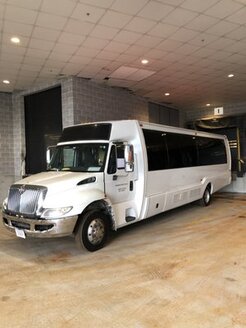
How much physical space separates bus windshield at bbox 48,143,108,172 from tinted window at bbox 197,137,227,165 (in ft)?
13.3

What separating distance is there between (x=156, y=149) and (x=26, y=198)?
114 inches

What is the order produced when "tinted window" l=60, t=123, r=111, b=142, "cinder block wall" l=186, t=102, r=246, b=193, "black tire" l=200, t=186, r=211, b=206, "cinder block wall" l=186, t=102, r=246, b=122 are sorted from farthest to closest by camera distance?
1. "cinder block wall" l=186, t=102, r=246, b=122
2. "cinder block wall" l=186, t=102, r=246, b=193
3. "black tire" l=200, t=186, r=211, b=206
4. "tinted window" l=60, t=123, r=111, b=142

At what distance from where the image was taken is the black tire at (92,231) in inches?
179

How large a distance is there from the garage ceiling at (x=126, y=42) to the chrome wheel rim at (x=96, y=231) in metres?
3.58

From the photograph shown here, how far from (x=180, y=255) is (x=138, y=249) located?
0.73 metres

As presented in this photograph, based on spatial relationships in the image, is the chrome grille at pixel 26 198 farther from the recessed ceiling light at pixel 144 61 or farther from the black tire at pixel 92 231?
the recessed ceiling light at pixel 144 61

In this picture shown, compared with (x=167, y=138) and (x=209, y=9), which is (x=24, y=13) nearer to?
(x=209, y=9)

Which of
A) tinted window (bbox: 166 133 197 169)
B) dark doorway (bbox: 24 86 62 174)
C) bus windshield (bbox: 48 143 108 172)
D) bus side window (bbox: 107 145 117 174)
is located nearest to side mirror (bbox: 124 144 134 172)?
bus side window (bbox: 107 145 117 174)

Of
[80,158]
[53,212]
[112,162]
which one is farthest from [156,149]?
[53,212]

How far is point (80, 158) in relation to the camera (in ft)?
17.1

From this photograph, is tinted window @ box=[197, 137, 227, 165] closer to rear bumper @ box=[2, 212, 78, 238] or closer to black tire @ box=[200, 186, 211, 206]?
black tire @ box=[200, 186, 211, 206]

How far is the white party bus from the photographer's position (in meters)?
4.33

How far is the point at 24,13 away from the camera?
4.78 meters

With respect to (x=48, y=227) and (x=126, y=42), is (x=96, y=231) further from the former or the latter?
(x=126, y=42)
